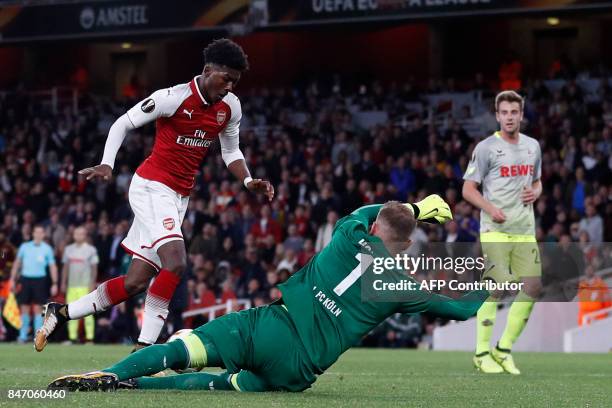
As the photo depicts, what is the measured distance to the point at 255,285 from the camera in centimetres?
2056

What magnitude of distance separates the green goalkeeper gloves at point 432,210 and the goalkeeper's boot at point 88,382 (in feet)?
6.04

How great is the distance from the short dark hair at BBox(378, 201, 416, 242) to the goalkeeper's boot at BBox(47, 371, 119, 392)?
1602 millimetres

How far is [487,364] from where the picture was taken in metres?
10.9

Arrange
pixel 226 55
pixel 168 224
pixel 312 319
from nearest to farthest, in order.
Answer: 1. pixel 312 319
2. pixel 226 55
3. pixel 168 224

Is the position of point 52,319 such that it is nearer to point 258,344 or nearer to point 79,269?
point 258,344

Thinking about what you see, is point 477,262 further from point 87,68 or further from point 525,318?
point 87,68

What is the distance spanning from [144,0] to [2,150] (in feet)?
16.8

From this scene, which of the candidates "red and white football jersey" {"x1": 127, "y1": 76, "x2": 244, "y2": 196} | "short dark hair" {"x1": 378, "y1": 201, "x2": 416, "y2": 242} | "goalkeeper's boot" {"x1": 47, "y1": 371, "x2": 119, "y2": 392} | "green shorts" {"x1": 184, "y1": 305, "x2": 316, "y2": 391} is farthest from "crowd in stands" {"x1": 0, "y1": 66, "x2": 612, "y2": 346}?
"short dark hair" {"x1": 378, "y1": 201, "x2": 416, "y2": 242}

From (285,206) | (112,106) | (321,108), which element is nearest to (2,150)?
(112,106)

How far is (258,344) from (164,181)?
2.42 m

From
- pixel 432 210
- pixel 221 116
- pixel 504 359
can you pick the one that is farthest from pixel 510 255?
pixel 432 210

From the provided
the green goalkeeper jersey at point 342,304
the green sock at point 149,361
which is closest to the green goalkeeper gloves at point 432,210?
the green goalkeeper jersey at point 342,304

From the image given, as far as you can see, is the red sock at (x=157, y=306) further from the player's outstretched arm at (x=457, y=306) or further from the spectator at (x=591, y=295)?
the spectator at (x=591, y=295)

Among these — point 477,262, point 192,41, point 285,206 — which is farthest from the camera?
point 192,41
